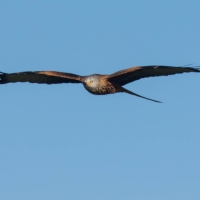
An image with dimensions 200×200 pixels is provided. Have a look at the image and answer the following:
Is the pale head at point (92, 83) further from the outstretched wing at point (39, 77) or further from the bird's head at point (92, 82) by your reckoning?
the outstretched wing at point (39, 77)

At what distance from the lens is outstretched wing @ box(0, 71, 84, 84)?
20766 mm

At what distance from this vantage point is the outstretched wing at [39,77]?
2077 centimetres

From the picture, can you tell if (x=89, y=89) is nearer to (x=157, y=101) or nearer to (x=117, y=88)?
(x=117, y=88)

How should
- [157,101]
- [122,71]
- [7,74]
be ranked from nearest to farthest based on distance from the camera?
[157,101], [122,71], [7,74]

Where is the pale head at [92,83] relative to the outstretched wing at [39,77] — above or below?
below

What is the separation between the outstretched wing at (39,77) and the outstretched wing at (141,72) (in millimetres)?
1195

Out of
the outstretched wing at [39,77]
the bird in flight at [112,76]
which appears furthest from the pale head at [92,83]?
the outstretched wing at [39,77]

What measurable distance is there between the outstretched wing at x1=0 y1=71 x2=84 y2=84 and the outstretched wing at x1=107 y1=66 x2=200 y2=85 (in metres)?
1.19

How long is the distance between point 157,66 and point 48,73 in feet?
10.5

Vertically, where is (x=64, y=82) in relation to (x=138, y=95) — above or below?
above

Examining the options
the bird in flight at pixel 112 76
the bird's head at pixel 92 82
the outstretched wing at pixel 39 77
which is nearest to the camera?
the bird in flight at pixel 112 76

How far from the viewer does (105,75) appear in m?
19.9

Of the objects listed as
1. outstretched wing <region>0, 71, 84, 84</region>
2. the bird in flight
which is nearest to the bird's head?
the bird in flight

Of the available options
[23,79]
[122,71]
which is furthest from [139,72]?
[23,79]
